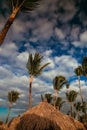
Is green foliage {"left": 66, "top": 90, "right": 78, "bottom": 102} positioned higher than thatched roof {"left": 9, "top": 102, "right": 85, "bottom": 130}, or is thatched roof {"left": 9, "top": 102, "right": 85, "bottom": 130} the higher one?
thatched roof {"left": 9, "top": 102, "right": 85, "bottom": 130}

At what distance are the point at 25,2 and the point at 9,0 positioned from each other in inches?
27.9

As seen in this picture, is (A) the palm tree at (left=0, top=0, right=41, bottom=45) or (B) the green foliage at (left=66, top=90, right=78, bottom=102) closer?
(A) the palm tree at (left=0, top=0, right=41, bottom=45)

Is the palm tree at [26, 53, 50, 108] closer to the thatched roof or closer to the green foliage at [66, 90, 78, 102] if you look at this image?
the thatched roof

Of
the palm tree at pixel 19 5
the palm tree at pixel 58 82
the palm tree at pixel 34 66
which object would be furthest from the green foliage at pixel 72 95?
the palm tree at pixel 19 5

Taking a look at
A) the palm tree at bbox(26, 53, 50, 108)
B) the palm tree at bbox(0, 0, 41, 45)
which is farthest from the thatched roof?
the palm tree at bbox(0, 0, 41, 45)

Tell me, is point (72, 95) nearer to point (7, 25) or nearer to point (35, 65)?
point (35, 65)

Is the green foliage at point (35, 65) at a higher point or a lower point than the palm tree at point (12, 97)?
higher

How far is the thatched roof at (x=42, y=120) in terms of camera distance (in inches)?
787

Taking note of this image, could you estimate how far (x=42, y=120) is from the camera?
66.8ft

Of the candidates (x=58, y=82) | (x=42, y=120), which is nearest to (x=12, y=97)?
(x=58, y=82)

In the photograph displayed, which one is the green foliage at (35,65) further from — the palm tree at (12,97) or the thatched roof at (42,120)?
the palm tree at (12,97)

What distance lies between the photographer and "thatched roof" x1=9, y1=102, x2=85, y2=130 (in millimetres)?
19984

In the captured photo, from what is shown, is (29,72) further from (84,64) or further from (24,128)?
(84,64)

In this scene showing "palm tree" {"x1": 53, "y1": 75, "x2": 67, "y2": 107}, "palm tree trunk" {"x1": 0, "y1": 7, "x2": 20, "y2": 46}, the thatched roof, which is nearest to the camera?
"palm tree trunk" {"x1": 0, "y1": 7, "x2": 20, "y2": 46}
